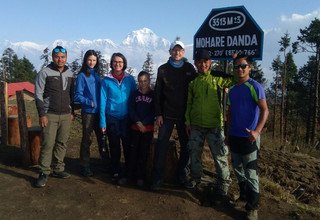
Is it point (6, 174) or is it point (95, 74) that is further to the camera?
point (6, 174)

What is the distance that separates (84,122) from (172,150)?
5.12ft

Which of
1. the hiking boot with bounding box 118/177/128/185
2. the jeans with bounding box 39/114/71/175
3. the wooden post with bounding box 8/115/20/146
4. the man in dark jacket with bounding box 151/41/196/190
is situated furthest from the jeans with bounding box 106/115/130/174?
the wooden post with bounding box 8/115/20/146

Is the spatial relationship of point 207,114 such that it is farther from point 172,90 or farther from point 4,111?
point 4,111

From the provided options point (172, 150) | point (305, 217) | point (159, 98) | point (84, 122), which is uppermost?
point (159, 98)

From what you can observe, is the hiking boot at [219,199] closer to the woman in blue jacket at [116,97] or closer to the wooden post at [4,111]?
the woman in blue jacket at [116,97]

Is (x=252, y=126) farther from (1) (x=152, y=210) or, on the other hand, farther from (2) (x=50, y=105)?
(2) (x=50, y=105)

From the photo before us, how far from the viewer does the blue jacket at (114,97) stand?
5.97 metres

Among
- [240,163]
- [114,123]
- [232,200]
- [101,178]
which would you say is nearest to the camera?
[240,163]

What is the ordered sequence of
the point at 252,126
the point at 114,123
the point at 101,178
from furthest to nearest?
the point at 101,178
the point at 114,123
the point at 252,126

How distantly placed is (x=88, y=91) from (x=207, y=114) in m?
2.09

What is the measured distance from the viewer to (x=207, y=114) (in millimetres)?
5348

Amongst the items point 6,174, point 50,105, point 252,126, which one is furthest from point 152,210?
point 6,174

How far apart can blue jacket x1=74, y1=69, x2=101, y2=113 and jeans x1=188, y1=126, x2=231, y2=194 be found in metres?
1.77

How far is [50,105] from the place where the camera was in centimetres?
612
